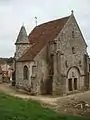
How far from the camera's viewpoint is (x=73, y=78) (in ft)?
155

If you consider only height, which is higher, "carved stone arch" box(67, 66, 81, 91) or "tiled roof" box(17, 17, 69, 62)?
"tiled roof" box(17, 17, 69, 62)

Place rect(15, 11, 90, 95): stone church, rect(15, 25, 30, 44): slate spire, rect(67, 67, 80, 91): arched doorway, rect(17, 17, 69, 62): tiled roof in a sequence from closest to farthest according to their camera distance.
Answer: rect(15, 11, 90, 95): stone church, rect(17, 17, 69, 62): tiled roof, rect(67, 67, 80, 91): arched doorway, rect(15, 25, 30, 44): slate spire

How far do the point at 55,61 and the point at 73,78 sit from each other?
4.41m

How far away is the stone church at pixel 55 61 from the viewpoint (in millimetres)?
44938

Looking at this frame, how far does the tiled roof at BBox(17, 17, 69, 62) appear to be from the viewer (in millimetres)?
46312

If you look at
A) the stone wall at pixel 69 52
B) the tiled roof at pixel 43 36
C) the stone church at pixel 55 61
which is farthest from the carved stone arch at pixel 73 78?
the tiled roof at pixel 43 36

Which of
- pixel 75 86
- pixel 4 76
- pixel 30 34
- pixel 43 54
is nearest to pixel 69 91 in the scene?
pixel 75 86

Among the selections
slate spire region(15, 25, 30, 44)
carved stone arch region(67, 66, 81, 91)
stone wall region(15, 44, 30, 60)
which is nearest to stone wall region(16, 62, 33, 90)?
stone wall region(15, 44, 30, 60)

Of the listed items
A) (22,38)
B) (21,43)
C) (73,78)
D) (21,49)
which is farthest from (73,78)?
(22,38)

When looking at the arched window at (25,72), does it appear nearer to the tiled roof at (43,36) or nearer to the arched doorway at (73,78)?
the tiled roof at (43,36)

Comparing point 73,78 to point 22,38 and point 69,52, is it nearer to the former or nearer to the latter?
point 69,52

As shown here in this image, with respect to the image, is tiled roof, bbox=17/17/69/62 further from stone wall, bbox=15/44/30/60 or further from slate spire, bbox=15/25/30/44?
slate spire, bbox=15/25/30/44

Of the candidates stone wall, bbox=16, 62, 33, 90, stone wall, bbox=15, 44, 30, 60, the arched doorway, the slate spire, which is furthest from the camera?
the slate spire

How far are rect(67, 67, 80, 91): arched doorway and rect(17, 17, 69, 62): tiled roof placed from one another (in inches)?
231
